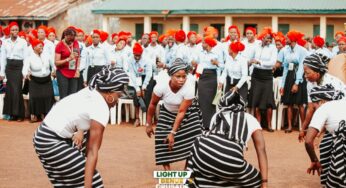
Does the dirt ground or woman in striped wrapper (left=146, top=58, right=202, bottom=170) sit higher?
woman in striped wrapper (left=146, top=58, right=202, bottom=170)

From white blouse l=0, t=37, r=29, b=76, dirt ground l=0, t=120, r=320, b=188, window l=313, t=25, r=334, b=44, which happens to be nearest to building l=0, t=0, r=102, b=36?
window l=313, t=25, r=334, b=44

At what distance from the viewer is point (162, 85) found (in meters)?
10.2

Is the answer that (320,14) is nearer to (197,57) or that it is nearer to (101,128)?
(197,57)

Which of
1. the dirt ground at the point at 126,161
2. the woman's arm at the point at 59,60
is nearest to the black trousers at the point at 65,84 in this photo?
the woman's arm at the point at 59,60

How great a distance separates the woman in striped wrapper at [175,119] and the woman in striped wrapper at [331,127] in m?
2.50

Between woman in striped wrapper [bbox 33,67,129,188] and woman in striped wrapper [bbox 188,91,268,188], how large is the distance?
0.89 m

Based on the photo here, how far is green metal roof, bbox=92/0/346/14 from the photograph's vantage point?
3120cm

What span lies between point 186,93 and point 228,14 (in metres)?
23.3

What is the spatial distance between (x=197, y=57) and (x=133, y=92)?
163cm

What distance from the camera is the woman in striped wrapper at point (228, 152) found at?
667 cm

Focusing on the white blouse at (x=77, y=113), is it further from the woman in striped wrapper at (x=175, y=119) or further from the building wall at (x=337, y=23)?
the building wall at (x=337, y=23)

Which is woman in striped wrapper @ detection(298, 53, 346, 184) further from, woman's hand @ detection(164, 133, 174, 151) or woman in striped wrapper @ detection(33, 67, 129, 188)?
woman in striped wrapper @ detection(33, 67, 129, 188)

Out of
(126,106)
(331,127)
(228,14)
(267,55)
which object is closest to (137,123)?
(126,106)

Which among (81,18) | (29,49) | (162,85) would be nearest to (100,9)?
(81,18)
